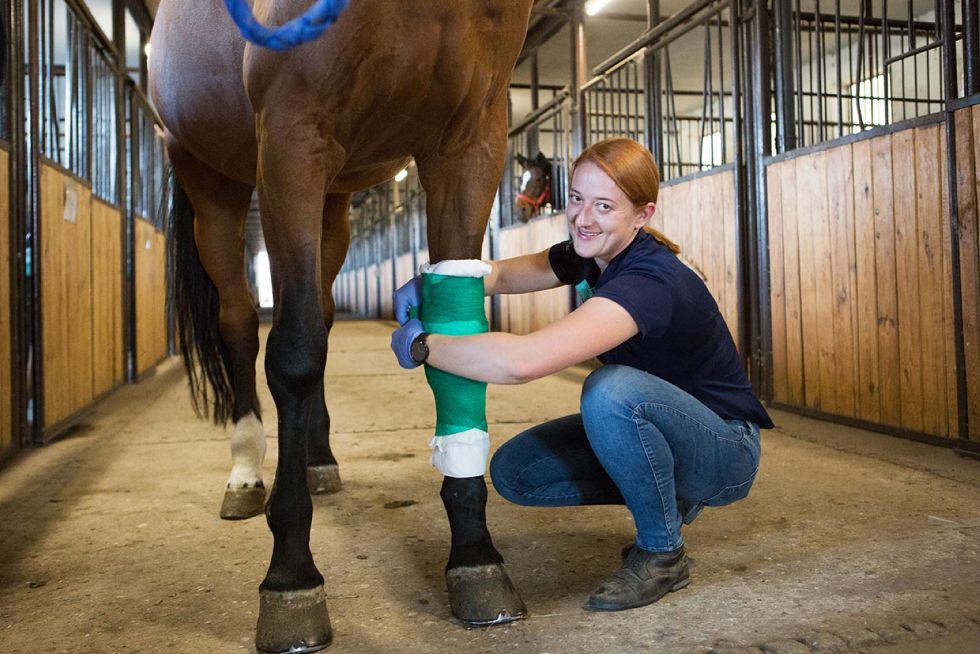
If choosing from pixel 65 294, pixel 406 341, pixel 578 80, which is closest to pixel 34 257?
pixel 65 294

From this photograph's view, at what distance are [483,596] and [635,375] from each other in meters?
0.50

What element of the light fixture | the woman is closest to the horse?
the light fixture

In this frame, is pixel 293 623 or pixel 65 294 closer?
pixel 293 623

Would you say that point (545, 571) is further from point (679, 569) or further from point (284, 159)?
point (284, 159)

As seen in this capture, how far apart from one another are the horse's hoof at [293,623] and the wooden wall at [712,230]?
10.8 ft

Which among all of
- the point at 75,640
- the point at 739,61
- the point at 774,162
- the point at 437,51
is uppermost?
the point at 739,61

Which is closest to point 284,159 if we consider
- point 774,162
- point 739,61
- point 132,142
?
point 774,162

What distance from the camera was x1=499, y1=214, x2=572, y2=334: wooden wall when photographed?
6703 millimetres

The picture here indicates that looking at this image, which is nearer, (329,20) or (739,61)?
(329,20)

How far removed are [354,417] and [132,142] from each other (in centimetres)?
337

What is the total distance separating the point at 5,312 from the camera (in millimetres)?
2854

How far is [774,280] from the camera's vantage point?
3.83m

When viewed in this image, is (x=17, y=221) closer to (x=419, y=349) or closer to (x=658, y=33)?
(x=419, y=349)

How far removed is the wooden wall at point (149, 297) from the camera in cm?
569
